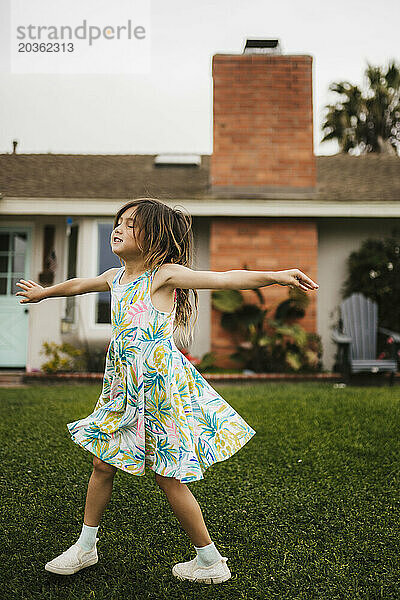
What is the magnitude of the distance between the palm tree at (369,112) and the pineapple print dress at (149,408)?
2034cm

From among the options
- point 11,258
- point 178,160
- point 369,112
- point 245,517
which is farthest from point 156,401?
point 369,112

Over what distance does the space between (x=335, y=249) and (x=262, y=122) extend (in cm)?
238

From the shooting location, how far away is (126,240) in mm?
2393

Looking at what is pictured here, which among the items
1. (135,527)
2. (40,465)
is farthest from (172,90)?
(135,527)

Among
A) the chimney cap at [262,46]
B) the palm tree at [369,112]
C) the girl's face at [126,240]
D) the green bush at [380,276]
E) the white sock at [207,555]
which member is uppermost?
the palm tree at [369,112]

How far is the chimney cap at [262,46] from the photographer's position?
9992mm

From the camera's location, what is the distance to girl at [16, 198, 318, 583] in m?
2.26

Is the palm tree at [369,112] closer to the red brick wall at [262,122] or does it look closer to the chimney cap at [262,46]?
the chimney cap at [262,46]

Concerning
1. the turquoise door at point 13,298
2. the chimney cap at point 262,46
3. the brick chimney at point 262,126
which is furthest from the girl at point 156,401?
the chimney cap at point 262,46

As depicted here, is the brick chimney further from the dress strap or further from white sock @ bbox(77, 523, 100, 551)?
white sock @ bbox(77, 523, 100, 551)

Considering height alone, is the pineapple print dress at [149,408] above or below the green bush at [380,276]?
below

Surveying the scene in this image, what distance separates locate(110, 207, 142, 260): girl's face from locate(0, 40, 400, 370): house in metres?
6.53

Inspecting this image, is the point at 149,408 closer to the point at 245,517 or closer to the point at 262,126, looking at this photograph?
the point at 245,517

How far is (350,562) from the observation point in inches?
99.1
